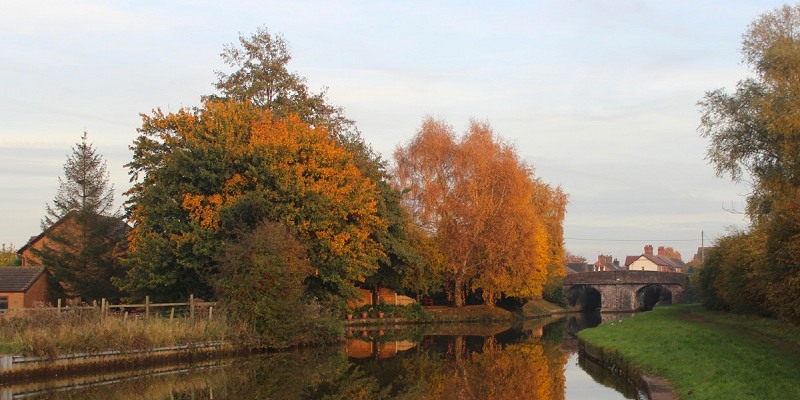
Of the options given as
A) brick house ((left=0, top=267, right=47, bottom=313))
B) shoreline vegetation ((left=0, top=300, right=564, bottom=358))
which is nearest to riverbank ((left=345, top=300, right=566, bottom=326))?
shoreline vegetation ((left=0, top=300, right=564, bottom=358))

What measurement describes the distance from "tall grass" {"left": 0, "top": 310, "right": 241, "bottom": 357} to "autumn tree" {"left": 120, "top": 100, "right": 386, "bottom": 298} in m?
6.36

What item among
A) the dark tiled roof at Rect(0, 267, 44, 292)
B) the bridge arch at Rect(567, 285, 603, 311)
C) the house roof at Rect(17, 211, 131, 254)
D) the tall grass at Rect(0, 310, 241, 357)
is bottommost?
the bridge arch at Rect(567, 285, 603, 311)

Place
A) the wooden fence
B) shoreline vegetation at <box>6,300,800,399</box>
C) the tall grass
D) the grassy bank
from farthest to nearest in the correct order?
the wooden fence, the tall grass, shoreline vegetation at <box>6,300,800,399</box>, the grassy bank

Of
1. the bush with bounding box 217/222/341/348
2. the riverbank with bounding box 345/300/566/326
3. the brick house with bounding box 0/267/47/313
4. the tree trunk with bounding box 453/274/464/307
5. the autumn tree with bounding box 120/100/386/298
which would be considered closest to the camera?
the bush with bounding box 217/222/341/348

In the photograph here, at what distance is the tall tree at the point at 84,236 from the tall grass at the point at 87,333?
667 inches

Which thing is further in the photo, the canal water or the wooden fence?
the wooden fence

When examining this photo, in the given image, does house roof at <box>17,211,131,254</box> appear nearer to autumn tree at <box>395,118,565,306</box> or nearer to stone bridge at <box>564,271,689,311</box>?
autumn tree at <box>395,118,565,306</box>

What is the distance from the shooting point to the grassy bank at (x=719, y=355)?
678 inches

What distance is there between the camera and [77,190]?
53.2 meters

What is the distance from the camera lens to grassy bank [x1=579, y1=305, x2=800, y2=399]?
56.5 feet

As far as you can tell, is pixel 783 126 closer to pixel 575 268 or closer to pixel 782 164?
pixel 782 164

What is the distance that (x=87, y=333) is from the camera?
87.2ft

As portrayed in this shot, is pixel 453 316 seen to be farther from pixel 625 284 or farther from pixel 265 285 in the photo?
pixel 625 284

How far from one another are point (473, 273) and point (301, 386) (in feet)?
123
